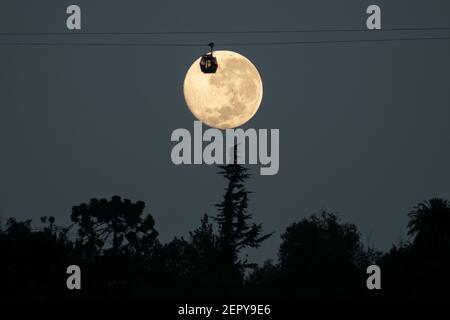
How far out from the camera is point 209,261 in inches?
4552

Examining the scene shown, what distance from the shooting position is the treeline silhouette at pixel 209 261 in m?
85.1

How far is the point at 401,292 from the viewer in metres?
81.5

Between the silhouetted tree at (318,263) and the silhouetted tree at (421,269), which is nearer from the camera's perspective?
the silhouetted tree at (421,269)

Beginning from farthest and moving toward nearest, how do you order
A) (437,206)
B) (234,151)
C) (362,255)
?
(362,255) < (234,151) < (437,206)

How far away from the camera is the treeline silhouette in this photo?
85.1 meters

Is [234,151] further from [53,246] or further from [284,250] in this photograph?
[53,246]

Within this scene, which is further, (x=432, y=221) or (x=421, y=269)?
(x=432, y=221)

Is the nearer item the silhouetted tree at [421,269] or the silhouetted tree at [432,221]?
the silhouetted tree at [421,269]

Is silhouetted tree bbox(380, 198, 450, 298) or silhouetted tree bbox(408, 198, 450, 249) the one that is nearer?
silhouetted tree bbox(380, 198, 450, 298)

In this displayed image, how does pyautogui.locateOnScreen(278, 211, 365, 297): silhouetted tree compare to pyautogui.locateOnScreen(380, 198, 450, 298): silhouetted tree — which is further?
pyautogui.locateOnScreen(278, 211, 365, 297): silhouetted tree

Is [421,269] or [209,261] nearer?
[421,269]

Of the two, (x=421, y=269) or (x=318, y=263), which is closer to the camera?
(x=421, y=269)
